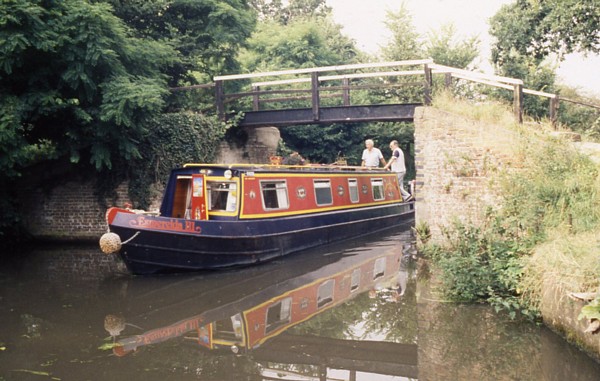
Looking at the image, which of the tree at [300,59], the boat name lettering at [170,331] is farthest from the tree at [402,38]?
the boat name lettering at [170,331]

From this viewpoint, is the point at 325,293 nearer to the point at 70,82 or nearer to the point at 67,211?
the point at 70,82

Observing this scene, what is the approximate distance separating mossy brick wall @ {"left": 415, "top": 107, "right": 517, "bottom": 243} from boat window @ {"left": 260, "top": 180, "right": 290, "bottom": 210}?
265 centimetres

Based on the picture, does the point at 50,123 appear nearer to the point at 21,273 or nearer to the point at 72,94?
the point at 72,94

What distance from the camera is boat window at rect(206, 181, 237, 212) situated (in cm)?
1095

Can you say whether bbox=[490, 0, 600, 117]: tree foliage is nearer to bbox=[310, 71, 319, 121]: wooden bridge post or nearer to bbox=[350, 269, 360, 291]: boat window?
bbox=[310, 71, 319, 121]: wooden bridge post

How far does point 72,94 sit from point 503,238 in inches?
361

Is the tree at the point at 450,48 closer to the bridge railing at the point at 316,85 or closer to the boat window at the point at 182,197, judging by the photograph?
the bridge railing at the point at 316,85

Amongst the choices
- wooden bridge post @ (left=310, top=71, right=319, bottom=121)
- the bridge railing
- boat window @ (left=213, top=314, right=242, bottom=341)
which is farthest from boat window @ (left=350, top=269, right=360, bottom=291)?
wooden bridge post @ (left=310, top=71, right=319, bottom=121)

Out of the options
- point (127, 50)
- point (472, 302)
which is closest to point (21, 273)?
point (127, 50)

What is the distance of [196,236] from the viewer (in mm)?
9883

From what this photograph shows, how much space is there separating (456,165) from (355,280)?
8.56 ft

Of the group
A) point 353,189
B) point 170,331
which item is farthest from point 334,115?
point 170,331

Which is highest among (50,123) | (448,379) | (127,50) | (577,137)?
(127,50)

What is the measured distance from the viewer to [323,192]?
1347cm
